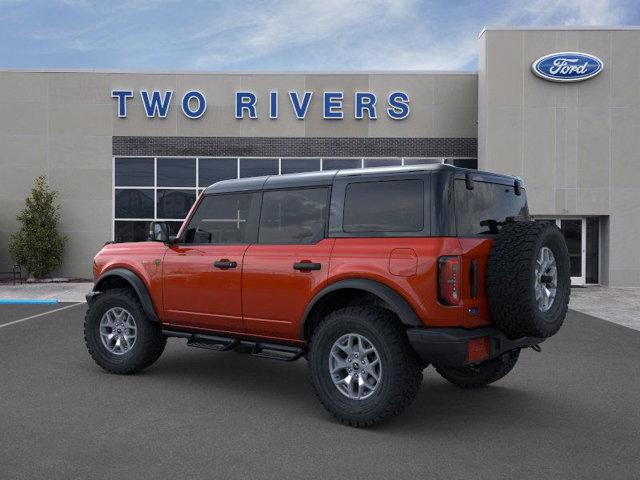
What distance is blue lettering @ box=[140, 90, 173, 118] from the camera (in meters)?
19.4

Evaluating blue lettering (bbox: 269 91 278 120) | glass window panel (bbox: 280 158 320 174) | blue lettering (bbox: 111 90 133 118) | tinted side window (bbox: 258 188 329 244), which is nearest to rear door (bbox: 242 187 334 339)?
tinted side window (bbox: 258 188 329 244)

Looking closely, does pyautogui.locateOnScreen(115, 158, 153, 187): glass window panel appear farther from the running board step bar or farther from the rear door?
the rear door

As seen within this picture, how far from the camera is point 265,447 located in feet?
13.8

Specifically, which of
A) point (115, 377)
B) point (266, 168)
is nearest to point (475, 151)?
point (266, 168)

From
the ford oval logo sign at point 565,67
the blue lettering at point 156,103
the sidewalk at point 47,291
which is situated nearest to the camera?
the sidewalk at point 47,291

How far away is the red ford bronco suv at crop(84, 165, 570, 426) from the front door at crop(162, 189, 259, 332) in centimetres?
1

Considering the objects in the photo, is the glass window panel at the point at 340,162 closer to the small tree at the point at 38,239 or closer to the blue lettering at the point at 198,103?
the blue lettering at the point at 198,103

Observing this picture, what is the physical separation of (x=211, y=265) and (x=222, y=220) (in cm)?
49

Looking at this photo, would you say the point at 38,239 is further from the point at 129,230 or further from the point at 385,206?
the point at 385,206

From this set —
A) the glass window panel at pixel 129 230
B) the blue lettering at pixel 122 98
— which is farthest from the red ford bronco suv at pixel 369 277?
the blue lettering at pixel 122 98

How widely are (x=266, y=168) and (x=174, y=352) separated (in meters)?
12.4

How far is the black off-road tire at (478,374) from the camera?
565 centimetres

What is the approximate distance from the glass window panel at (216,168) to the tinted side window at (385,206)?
15.0 m

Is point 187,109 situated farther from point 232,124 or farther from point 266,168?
point 266,168
